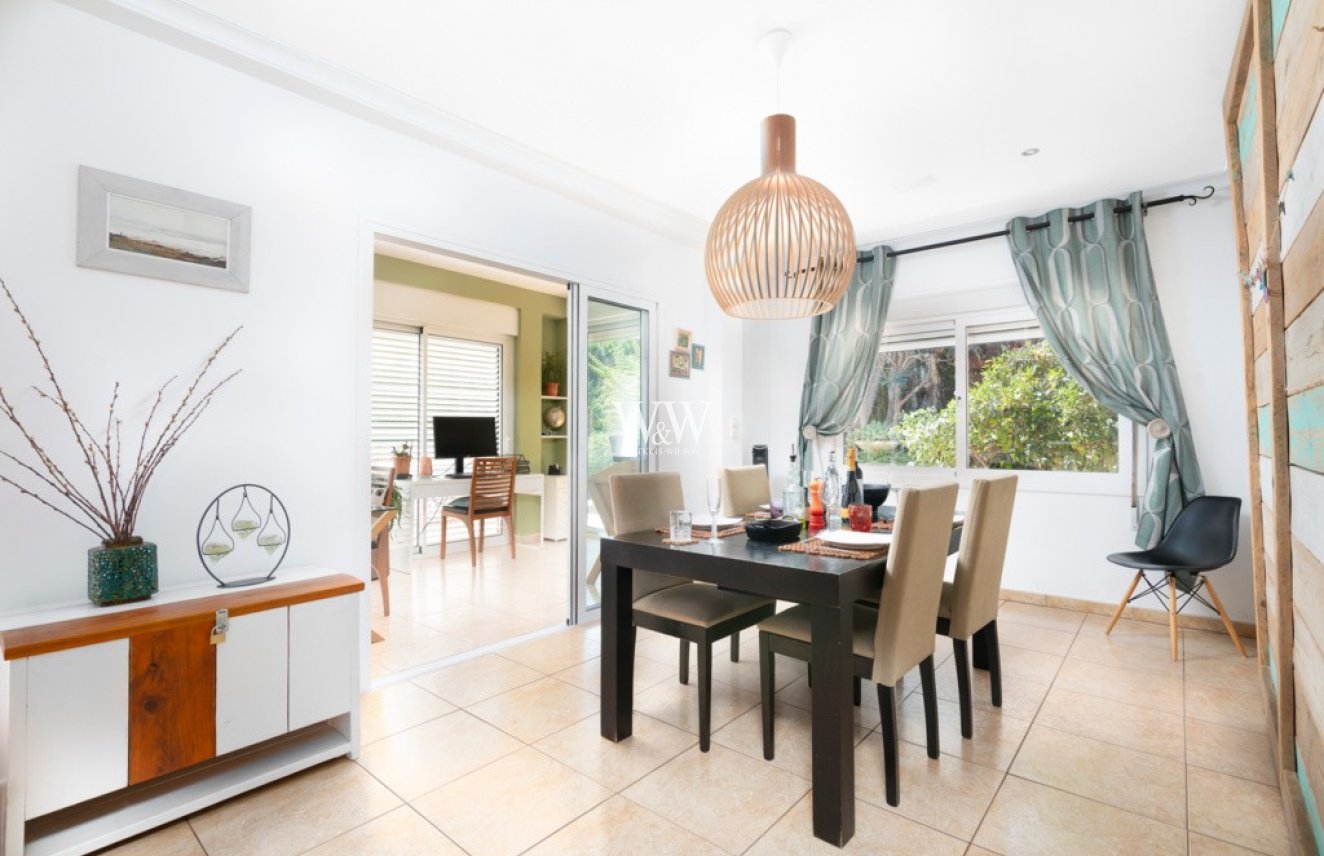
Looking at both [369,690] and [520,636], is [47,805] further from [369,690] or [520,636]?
[520,636]

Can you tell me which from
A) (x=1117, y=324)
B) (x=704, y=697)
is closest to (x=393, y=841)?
(x=704, y=697)

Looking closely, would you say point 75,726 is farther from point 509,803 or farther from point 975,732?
point 975,732


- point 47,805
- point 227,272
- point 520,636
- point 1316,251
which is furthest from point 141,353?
point 1316,251

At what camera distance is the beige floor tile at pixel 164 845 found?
1670mm

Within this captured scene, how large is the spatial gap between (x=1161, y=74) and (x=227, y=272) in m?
3.80

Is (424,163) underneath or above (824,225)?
above

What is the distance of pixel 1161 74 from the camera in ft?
8.39

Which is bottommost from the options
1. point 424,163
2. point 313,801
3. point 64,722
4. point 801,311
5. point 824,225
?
point 313,801

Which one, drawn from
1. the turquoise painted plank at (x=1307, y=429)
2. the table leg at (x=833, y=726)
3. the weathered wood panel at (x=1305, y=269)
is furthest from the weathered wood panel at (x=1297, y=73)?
the table leg at (x=833, y=726)

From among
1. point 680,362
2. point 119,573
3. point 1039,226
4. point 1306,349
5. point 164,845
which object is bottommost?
point 164,845

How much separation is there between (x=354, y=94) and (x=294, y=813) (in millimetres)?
2667

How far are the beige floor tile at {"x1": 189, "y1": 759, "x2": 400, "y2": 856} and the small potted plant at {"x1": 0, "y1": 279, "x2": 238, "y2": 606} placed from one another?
2.36 ft

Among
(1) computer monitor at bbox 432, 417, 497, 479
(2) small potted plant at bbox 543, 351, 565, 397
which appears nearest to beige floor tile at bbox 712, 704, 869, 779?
(1) computer monitor at bbox 432, 417, 497, 479

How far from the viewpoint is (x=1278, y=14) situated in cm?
160
